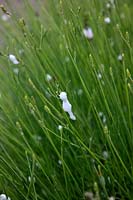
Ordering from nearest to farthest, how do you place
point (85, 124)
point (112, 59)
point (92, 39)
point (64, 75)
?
point (85, 124) < point (112, 59) < point (64, 75) < point (92, 39)

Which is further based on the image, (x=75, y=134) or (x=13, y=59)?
(x=13, y=59)

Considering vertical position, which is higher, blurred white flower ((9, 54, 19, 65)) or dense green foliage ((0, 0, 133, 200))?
blurred white flower ((9, 54, 19, 65))

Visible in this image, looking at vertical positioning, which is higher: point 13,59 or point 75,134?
point 13,59

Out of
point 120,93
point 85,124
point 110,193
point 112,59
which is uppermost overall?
point 112,59

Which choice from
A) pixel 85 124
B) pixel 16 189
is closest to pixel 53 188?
pixel 16 189

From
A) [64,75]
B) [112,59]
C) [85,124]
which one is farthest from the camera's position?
[64,75]

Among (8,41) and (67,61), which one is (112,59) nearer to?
(67,61)

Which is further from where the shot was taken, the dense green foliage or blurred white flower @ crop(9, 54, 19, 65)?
blurred white flower @ crop(9, 54, 19, 65)

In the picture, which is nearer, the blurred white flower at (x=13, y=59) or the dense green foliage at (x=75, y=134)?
the dense green foliage at (x=75, y=134)

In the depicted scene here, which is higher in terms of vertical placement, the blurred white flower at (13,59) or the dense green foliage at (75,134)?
the blurred white flower at (13,59)

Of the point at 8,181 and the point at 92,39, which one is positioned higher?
the point at 92,39

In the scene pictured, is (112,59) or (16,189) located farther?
(112,59)
